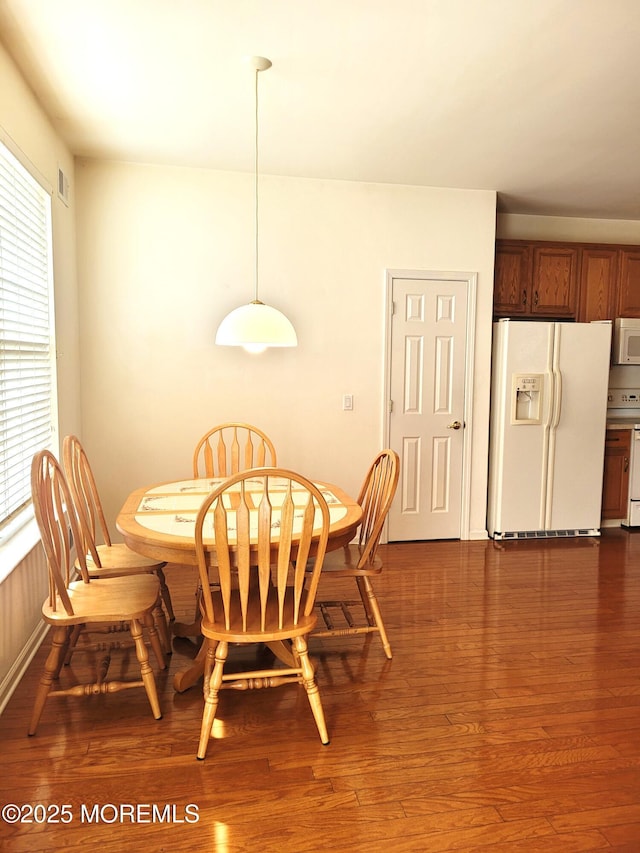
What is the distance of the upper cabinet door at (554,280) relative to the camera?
4922 mm

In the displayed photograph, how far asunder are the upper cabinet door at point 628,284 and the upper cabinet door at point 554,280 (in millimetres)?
412

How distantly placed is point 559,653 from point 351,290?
2.69 metres

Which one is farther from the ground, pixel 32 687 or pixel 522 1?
pixel 522 1

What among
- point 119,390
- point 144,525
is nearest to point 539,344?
point 119,390

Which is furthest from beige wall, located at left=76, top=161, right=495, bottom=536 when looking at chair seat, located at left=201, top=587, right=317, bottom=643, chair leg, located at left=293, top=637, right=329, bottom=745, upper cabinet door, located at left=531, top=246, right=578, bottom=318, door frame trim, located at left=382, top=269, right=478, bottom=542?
chair leg, located at left=293, top=637, right=329, bottom=745

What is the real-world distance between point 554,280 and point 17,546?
4319 millimetres

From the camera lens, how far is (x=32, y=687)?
2.48 m

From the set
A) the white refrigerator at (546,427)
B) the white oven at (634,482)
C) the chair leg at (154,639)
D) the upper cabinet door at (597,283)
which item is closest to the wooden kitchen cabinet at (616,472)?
the white oven at (634,482)

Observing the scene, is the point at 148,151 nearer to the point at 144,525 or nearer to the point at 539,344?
the point at 144,525

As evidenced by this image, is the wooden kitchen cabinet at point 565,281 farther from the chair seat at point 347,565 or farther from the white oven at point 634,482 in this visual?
the chair seat at point 347,565

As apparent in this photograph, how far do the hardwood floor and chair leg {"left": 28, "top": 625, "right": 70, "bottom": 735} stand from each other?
2.9 inches

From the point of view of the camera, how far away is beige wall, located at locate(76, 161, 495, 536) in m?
4.05

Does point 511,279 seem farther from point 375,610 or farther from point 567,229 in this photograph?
point 375,610

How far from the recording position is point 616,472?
503 cm
